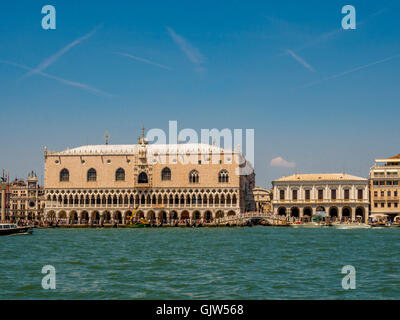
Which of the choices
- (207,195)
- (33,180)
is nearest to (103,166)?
(207,195)

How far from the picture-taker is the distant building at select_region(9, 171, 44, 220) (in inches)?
4500

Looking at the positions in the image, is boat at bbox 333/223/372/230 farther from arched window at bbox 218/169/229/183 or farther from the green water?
the green water

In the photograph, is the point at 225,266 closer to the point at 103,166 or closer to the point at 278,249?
the point at 278,249

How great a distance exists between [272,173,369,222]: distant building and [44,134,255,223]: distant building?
6.21m

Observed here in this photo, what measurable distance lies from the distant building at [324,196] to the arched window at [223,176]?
8.30 metres

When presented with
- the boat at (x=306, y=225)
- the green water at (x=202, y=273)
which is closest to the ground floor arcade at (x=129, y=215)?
the boat at (x=306, y=225)

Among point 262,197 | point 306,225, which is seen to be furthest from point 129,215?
point 262,197

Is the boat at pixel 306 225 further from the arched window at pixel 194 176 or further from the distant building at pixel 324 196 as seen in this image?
the arched window at pixel 194 176

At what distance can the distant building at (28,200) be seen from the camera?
114m

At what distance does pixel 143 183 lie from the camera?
82.5 metres

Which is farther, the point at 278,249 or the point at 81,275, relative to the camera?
the point at 278,249

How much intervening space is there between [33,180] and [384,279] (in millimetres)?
104144
